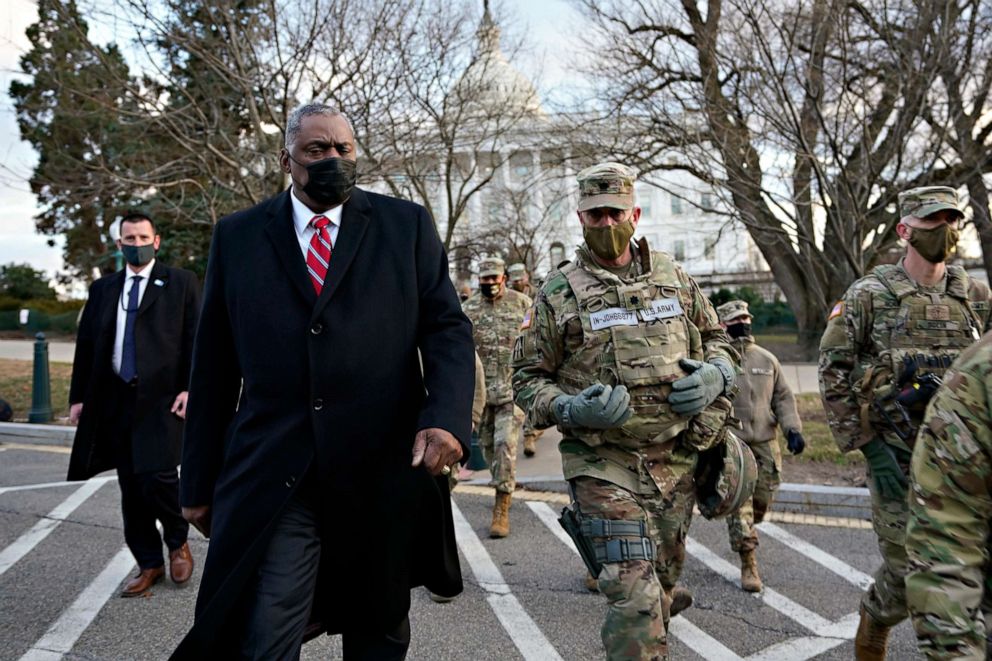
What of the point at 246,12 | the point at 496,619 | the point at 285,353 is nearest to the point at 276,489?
the point at 285,353

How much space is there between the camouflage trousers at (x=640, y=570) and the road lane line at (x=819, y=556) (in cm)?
199

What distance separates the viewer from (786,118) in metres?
9.80

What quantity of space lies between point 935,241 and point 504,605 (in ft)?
10.0

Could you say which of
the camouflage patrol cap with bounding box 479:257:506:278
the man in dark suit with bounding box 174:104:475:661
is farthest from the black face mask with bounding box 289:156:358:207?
the camouflage patrol cap with bounding box 479:257:506:278

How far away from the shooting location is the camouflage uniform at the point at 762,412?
5.92 meters

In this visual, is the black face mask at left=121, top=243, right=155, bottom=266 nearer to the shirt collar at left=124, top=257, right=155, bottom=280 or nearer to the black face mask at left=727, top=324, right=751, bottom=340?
the shirt collar at left=124, top=257, right=155, bottom=280

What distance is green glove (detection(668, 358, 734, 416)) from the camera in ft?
11.5

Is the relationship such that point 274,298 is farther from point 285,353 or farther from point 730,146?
point 730,146

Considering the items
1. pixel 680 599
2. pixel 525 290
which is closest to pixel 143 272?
pixel 680 599

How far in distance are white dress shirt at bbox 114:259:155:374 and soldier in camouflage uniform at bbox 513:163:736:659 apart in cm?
263

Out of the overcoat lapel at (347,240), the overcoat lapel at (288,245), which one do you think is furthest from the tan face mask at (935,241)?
the overcoat lapel at (288,245)

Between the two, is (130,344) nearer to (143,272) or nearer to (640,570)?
(143,272)

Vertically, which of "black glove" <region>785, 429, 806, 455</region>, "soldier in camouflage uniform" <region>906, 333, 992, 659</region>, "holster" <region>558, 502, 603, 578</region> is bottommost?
"holster" <region>558, 502, 603, 578</region>

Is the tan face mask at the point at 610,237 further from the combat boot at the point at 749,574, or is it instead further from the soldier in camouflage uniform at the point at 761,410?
the combat boot at the point at 749,574
